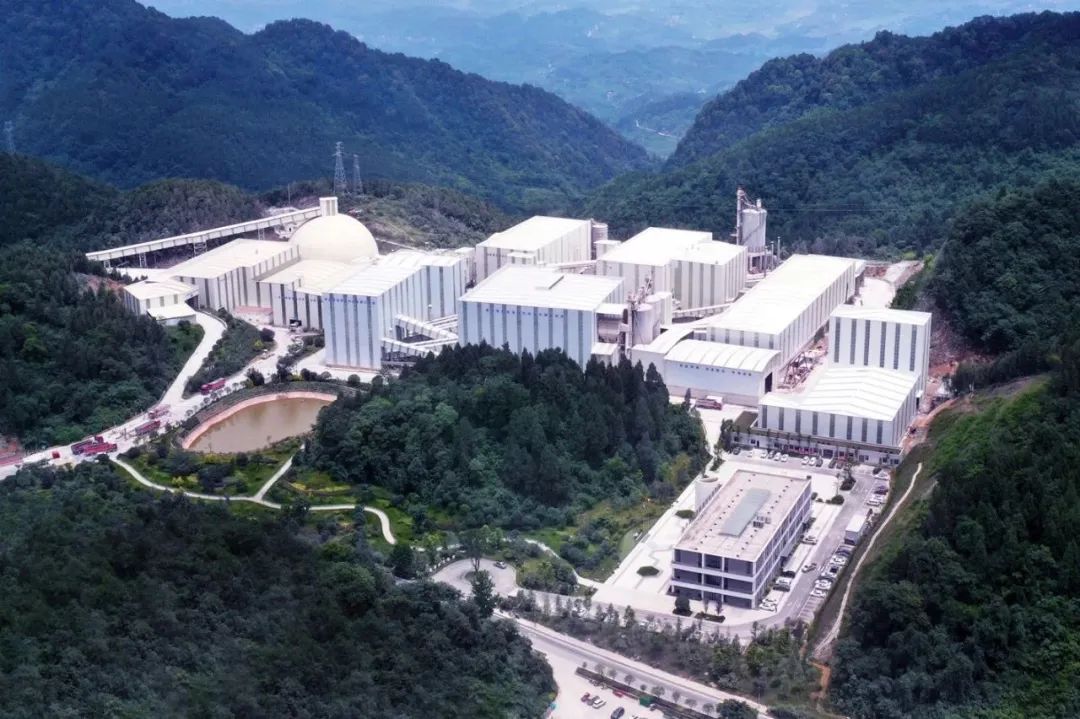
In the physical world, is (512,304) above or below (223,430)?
above

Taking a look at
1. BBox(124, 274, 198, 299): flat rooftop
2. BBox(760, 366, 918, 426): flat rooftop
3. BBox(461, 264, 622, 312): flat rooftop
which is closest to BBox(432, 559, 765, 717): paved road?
BBox(760, 366, 918, 426): flat rooftop

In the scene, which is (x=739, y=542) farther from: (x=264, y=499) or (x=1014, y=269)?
(x=1014, y=269)

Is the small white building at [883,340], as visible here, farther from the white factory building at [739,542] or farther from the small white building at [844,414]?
the white factory building at [739,542]

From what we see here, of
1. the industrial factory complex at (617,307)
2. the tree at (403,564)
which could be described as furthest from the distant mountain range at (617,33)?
the tree at (403,564)

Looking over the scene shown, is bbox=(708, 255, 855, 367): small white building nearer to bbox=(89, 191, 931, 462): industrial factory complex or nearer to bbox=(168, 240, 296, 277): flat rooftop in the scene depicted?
bbox=(89, 191, 931, 462): industrial factory complex

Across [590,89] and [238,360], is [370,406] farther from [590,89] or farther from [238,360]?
[590,89]

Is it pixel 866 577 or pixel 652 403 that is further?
pixel 652 403

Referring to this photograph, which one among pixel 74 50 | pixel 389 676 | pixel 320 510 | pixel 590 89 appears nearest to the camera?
pixel 389 676

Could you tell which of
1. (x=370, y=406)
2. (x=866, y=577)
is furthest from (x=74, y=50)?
(x=866, y=577)
